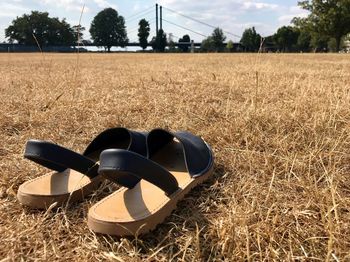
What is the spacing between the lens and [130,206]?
1397 millimetres

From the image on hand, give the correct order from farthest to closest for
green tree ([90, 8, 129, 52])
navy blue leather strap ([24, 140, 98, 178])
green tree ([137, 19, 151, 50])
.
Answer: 1. green tree ([137, 19, 151, 50])
2. green tree ([90, 8, 129, 52])
3. navy blue leather strap ([24, 140, 98, 178])

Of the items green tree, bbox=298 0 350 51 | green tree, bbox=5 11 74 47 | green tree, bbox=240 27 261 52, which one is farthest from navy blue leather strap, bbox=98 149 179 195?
green tree, bbox=5 11 74 47

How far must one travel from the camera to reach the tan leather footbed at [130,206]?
126 centimetres

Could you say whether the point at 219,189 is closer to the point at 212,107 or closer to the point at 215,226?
the point at 215,226

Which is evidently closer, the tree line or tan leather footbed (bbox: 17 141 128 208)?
tan leather footbed (bbox: 17 141 128 208)

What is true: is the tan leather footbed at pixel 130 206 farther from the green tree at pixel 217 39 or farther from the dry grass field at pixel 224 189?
the green tree at pixel 217 39

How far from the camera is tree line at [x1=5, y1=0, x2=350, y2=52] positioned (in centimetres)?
3706

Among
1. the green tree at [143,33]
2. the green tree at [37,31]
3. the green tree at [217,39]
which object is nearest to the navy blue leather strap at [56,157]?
the green tree at [37,31]

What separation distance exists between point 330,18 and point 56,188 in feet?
132

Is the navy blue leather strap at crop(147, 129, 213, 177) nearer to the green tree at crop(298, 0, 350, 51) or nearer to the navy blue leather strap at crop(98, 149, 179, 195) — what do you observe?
the navy blue leather strap at crop(98, 149, 179, 195)

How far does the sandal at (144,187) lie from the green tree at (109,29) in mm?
62023

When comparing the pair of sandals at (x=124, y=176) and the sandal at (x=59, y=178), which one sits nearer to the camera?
the pair of sandals at (x=124, y=176)

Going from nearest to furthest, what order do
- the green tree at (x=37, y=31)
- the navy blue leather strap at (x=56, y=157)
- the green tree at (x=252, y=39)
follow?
the navy blue leather strap at (x=56, y=157), the green tree at (x=252, y=39), the green tree at (x=37, y=31)

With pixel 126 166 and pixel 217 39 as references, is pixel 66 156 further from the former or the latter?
pixel 217 39
